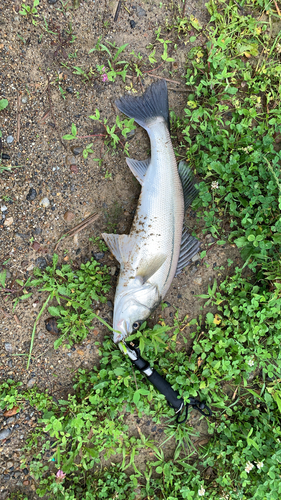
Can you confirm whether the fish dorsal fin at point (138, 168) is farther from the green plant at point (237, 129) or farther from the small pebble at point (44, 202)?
the small pebble at point (44, 202)

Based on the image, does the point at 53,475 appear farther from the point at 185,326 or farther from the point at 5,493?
the point at 185,326

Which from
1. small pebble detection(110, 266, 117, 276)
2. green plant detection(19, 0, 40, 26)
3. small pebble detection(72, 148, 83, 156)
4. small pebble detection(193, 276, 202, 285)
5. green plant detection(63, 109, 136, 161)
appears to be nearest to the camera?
green plant detection(19, 0, 40, 26)

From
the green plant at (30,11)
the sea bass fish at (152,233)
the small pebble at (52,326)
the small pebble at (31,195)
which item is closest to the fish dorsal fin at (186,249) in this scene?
the sea bass fish at (152,233)

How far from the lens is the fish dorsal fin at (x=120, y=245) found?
307 centimetres

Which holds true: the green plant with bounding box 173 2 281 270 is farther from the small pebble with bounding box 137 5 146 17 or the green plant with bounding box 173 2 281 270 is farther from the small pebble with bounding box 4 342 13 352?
the small pebble with bounding box 4 342 13 352

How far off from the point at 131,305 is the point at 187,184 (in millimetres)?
1392

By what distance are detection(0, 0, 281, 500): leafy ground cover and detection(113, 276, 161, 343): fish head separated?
0.18 metres

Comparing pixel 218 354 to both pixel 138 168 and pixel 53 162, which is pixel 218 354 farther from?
pixel 53 162

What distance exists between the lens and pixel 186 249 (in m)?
3.28

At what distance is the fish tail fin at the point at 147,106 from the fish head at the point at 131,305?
1.65m

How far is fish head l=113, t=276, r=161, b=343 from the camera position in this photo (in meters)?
3.02

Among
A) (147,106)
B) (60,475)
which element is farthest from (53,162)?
(60,475)

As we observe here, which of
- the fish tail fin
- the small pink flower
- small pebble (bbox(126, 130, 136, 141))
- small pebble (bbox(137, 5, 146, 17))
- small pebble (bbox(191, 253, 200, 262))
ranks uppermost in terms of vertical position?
small pebble (bbox(137, 5, 146, 17))

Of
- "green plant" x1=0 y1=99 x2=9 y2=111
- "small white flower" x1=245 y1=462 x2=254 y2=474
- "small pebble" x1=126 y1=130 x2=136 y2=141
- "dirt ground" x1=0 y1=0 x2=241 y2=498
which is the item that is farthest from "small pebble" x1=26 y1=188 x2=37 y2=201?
"small white flower" x1=245 y1=462 x2=254 y2=474
